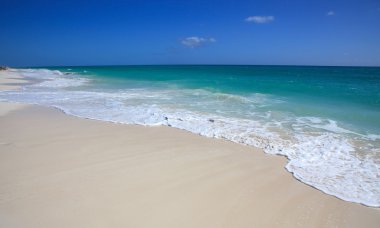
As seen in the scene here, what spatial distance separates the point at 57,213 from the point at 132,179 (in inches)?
51.3

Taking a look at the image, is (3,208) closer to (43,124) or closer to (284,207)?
(284,207)

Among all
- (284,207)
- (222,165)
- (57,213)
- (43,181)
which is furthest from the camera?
(222,165)

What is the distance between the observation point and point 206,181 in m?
4.32

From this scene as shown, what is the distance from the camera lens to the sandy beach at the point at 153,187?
130 inches

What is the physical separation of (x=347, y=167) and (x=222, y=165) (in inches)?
105

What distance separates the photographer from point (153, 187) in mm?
4066

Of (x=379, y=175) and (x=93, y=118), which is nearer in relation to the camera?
(x=379, y=175)

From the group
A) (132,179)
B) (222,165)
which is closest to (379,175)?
(222,165)

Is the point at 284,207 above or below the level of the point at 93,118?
below

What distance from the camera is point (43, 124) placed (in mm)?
7695

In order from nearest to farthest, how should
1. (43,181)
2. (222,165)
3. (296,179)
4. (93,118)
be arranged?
(43,181)
(296,179)
(222,165)
(93,118)

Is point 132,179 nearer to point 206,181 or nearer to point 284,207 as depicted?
point 206,181

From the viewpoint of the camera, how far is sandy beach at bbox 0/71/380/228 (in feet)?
10.8

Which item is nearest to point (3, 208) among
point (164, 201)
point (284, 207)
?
point (164, 201)
